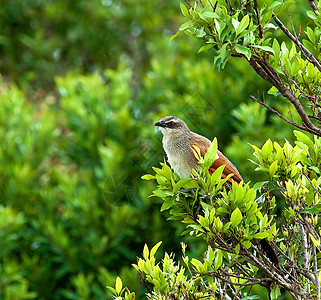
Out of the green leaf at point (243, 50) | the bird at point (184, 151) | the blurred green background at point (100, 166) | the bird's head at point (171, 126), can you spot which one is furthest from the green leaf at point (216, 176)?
the blurred green background at point (100, 166)

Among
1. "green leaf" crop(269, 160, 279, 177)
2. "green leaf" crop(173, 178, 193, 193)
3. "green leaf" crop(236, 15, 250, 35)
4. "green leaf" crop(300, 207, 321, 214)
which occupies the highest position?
"green leaf" crop(236, 15, 250, 35)

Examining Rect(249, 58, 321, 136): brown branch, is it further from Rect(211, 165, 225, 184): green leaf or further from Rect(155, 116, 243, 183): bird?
Rect(155, 116, 243, 183): bird

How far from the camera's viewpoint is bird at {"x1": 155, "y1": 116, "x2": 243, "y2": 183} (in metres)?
4.02

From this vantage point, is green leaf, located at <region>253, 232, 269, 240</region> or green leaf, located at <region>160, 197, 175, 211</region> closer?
green leaf, located at <region>253, 232, 269, 240</region>

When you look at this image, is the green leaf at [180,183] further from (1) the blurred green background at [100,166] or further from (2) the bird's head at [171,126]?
(1) the blurred green background at [100,166]

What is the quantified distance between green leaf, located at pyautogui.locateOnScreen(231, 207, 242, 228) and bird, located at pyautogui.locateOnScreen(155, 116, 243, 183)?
3.94ft

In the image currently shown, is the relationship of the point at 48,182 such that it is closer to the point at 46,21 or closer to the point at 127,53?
the point at 46,21

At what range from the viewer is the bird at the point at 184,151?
4020mm

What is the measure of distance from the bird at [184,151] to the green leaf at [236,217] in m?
1.20

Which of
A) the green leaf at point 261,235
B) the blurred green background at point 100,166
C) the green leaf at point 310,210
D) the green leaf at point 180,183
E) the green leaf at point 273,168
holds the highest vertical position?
the green leaf at point 273,168

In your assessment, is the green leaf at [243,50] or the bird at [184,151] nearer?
the green leaf at [243,50]

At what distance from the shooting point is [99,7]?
10711 millimetres

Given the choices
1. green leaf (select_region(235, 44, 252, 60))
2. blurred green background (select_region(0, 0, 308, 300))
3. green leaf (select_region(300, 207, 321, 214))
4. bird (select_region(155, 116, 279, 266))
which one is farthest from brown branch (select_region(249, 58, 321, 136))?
blurred green background (select_region(0, 0, 308, 300))

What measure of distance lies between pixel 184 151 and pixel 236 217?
154cm
